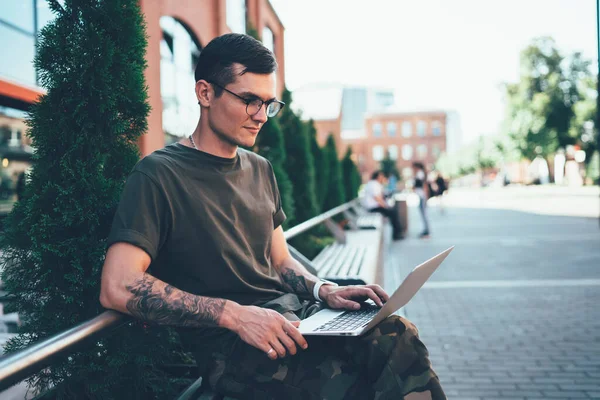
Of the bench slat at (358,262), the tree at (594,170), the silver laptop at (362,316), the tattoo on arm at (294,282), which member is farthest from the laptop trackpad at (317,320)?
the tree at (594,170)

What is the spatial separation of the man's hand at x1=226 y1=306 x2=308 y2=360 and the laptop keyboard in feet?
0.41

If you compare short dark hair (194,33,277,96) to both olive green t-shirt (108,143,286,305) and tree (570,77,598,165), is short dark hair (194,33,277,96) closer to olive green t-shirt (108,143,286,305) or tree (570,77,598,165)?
olive green t-shirt (108,143,286,305)

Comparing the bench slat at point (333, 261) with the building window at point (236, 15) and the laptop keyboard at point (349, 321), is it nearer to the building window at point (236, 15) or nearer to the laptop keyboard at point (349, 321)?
the laptop keyboard at point (349, 321)

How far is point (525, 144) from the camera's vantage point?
55.3m

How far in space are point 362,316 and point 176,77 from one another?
499 inches

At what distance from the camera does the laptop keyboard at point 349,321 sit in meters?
2.03

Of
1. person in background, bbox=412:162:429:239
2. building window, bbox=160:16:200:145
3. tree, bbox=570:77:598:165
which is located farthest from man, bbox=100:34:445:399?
tree, bbox=570:77:598:165

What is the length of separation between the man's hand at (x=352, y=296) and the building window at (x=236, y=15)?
13.4 m

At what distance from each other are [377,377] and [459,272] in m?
7.11

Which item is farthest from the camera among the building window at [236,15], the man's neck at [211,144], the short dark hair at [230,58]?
the building window at [236,15]

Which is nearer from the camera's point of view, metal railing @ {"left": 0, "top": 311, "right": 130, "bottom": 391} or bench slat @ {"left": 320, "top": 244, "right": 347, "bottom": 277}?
metal railing @ {"left": 0, "top": 311, "right": 130, "bottom": 391}

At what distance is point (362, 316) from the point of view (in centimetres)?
228

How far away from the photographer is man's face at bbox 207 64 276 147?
2295 millimetres

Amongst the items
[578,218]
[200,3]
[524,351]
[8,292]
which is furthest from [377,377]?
[578,218]
